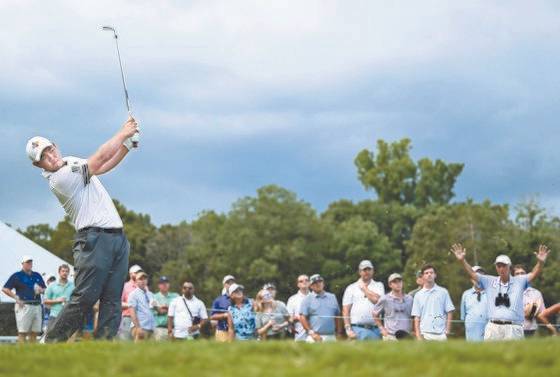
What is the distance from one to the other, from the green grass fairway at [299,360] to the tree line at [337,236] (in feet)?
210

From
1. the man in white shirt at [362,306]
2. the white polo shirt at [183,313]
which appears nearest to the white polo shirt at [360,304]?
the man in white shirt at [362,306]

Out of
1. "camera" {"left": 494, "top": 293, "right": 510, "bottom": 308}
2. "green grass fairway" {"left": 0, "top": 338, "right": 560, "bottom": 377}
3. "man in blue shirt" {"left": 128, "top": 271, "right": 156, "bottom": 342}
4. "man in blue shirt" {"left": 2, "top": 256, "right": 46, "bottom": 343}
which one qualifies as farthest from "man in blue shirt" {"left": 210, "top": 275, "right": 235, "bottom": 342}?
"green grass fairway" {"left": 0, "top": 338, "right": 560, "bottom": 377}

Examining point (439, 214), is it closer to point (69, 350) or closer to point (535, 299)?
point (535, 299)

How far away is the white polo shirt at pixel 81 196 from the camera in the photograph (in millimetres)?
10781

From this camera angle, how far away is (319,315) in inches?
755

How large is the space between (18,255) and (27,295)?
679cm

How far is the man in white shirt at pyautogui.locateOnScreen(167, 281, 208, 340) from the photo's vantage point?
809 inches

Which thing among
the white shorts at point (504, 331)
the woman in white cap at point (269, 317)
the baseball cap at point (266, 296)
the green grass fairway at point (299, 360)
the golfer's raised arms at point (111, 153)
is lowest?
the green grass fairway at point (299, 360)

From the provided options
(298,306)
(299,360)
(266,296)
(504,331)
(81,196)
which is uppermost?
(81,196)

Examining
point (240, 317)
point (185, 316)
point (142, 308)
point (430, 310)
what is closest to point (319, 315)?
point (240, 317)

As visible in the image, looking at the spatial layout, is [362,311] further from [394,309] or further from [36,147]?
[36,147]

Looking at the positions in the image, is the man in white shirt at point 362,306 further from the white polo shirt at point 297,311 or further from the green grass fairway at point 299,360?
the green grass fairway at point 299,360

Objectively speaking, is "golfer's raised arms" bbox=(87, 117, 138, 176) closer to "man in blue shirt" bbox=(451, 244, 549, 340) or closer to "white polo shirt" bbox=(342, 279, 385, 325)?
"man in blue shirt" bbox=(451, 244, 549, 340)

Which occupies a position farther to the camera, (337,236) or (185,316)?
(337,236)
